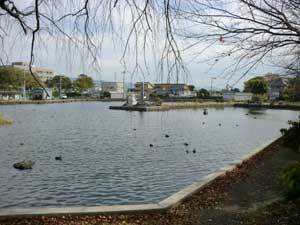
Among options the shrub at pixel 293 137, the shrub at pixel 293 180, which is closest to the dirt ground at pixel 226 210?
the shrub at pixel 293 180

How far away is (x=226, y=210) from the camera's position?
8555 millimetres

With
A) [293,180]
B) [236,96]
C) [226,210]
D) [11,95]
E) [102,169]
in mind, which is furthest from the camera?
[236,96]

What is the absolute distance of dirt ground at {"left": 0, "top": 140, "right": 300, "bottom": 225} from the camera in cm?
782

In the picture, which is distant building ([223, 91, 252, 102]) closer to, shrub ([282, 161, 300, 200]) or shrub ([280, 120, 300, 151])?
shrub ([280, 120, 300, 151])

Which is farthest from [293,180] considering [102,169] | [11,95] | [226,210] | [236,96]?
[236,96]

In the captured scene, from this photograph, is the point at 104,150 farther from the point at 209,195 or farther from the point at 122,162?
the point at 209,195

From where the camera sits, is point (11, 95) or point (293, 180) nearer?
point (293, 180)

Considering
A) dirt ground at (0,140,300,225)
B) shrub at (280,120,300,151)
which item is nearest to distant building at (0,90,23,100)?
shrub at (280,120,300,151)

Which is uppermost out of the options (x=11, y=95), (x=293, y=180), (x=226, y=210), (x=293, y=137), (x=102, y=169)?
(x=293, y=180)

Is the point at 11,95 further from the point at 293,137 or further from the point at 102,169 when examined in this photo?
the point at 293,137

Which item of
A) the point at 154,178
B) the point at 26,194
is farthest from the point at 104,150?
the point at 26,194

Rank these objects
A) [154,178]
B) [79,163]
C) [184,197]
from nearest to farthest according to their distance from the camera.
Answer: [184,197]
[154,178]
[79,163]

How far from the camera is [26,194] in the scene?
15.1 metres

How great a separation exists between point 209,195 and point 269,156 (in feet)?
24.3
